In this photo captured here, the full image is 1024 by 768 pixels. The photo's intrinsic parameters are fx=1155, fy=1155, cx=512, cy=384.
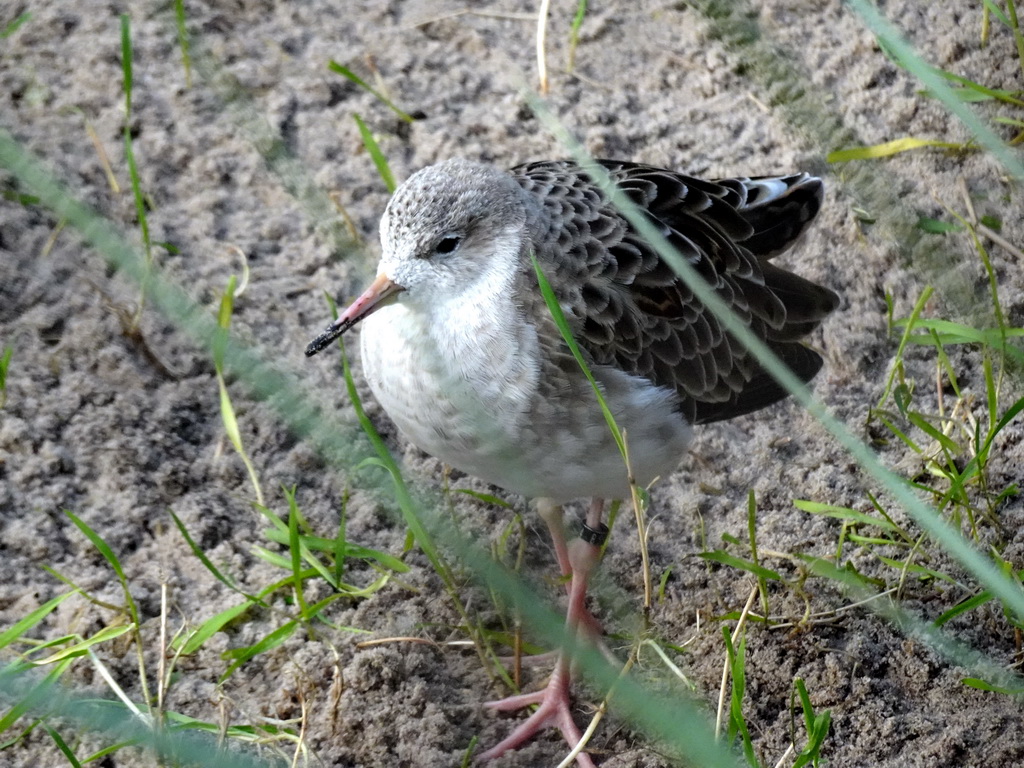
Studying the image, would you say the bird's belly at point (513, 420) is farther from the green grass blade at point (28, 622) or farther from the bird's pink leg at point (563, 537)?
the green grass blade at point (28, 622)

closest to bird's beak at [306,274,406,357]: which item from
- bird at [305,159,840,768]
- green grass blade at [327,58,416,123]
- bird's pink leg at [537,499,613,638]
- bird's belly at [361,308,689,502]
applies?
bird at [305,159,840,768]

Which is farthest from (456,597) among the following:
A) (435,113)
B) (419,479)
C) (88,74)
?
(88,74)

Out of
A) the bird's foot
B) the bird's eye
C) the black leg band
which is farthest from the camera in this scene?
the black leg band

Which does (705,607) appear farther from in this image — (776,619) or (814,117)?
(814,117)

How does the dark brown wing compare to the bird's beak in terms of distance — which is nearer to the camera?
the bird's beak

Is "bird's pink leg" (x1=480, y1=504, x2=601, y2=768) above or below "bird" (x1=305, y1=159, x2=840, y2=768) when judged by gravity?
below

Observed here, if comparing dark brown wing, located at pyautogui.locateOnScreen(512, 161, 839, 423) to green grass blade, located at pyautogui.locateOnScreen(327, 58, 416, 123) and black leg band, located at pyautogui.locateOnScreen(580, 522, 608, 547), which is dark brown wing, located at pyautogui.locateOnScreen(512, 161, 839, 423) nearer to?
black leg band, located at pyautogui.locateOnScreen(580, 522, 608, 547)

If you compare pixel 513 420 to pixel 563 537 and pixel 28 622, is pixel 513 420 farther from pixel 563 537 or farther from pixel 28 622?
pixel 28 622
